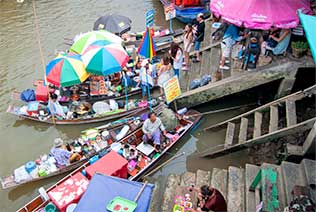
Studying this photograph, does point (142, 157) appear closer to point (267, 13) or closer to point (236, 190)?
point (236, 190)

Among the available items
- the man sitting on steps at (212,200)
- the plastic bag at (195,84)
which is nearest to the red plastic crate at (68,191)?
the man sitting on steps at (212,200)

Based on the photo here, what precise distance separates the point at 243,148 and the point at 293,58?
3.14 metres

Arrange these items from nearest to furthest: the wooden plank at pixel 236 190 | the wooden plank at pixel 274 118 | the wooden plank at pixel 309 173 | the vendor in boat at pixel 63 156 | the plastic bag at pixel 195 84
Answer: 1. the wooden plank at pixel 309 173
2. the wooden plank at pixel 236 190
3. the wooden plank at pixel 274 118
4. the vendor in boat at pixel 63 156
5. the plastic bag at pixel 195 84

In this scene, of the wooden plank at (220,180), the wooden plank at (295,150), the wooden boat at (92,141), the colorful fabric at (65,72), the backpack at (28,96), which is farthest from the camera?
the backpack at (28,96)

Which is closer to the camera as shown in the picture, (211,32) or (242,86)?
(242,86)

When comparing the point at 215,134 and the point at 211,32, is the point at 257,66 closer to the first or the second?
the point at 215,134

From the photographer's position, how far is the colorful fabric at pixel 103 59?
1052 centimetres

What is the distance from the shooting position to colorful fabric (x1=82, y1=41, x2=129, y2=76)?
34.5 ft

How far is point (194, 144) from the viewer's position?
10148mm

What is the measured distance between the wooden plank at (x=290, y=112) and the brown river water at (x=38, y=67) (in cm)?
171

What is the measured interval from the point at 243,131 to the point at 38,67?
889cm

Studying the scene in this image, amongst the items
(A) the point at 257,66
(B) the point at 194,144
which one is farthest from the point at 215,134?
(A) the point at 257,66

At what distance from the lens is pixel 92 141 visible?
989 cm

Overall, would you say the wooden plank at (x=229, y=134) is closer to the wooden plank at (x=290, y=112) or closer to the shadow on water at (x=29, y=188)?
the wooden plank at (x=290, y=112)
